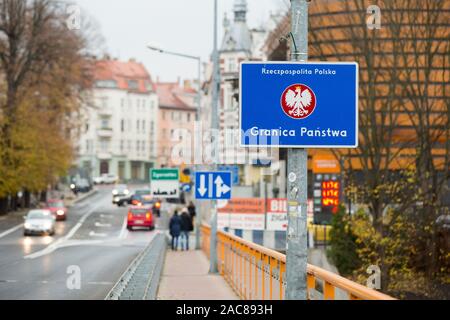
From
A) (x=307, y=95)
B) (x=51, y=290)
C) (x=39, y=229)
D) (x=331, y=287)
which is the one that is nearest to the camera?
(x=307, y=95)

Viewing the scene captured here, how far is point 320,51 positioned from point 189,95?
120101mm

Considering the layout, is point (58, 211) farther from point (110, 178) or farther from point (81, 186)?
point (110, 178)

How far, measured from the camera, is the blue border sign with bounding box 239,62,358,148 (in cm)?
982

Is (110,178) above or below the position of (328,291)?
above

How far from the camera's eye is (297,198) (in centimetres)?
992

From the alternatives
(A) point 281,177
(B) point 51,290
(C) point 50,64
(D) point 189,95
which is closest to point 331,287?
(B) point 51,290

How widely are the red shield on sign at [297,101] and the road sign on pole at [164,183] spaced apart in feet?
78.3

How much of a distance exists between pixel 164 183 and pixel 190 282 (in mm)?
8156

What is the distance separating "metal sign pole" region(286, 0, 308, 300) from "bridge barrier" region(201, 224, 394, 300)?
1.45 feet

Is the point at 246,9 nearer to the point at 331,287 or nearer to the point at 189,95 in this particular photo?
the point at 189,95

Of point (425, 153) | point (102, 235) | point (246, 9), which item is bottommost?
point (102, 235)

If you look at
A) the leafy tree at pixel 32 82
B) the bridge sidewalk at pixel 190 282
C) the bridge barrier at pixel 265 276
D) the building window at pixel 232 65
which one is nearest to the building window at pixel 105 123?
the building window at pixel 232 65

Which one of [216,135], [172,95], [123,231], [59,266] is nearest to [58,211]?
[123,231]
